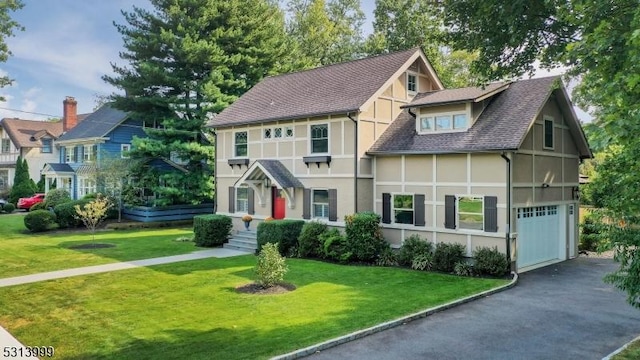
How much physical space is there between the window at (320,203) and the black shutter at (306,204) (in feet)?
0.66

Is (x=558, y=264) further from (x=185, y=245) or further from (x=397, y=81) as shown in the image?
(x=185, y=245)

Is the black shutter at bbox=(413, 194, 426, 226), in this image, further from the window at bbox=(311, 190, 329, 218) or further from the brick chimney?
the brick chimney

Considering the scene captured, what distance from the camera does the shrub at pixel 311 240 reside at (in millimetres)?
17594

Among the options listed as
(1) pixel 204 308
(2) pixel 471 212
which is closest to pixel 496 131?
(2) pixel 471 212

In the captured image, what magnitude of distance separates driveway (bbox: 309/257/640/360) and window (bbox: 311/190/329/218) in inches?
332

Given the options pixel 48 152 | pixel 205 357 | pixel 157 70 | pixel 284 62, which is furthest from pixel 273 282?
pixel 48 152

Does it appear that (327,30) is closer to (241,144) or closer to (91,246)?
(241,144)

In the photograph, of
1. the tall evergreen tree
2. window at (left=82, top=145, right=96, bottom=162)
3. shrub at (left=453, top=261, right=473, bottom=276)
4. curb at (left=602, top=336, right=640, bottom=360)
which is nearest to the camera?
curb at (left=602, top=336, right=640, bottom=360)

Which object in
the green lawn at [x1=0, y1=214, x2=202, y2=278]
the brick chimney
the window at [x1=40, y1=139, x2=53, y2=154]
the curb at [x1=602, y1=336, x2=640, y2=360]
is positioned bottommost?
the curb at [x1=602, y1=336, x2=640, y2=360]

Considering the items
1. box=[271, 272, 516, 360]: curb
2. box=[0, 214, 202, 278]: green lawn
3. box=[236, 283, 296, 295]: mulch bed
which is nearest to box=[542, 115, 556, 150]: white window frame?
box=[271, 272, 516, 360]: curb

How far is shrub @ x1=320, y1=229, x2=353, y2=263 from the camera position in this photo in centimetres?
1670

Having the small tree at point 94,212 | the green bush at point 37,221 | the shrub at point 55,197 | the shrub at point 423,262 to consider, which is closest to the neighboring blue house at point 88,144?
the shrub at point 55,197

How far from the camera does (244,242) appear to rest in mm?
20344

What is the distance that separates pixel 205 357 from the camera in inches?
305
